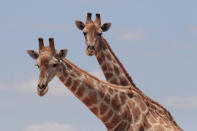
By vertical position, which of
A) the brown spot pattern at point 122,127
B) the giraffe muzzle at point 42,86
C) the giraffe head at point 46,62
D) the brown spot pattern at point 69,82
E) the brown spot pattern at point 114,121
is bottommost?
the brown spot pattern at point 122,127

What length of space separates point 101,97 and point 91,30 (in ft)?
18.6

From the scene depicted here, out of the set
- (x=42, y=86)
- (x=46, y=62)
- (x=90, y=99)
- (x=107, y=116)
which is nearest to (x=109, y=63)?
(x=107, y=116)

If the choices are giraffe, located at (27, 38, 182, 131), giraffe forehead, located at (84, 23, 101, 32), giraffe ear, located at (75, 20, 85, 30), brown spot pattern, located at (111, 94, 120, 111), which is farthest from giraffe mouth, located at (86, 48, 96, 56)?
brown spot pattern, located at (111, 94, 120, 111)

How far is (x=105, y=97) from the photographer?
21.7 metres

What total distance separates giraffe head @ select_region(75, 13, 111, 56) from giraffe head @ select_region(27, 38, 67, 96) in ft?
16.9

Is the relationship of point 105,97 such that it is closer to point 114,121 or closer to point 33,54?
point 114,121

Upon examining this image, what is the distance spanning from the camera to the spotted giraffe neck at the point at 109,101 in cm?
2114

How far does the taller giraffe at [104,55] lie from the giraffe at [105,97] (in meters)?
3.28

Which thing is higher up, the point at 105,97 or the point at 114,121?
the point at 105,97

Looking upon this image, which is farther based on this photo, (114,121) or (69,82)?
(114,121)

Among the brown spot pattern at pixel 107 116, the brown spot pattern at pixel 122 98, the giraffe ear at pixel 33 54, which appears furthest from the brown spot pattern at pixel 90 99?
the giraffe ear at pixel 33 54

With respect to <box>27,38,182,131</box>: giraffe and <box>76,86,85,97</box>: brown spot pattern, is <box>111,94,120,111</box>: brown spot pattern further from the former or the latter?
<box>76,86,85,97</box>: brown spot pattern

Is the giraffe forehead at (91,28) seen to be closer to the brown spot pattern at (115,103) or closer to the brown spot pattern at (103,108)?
the brown spot pattern at (115,103)

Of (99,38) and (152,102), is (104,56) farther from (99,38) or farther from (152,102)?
(152,102)
